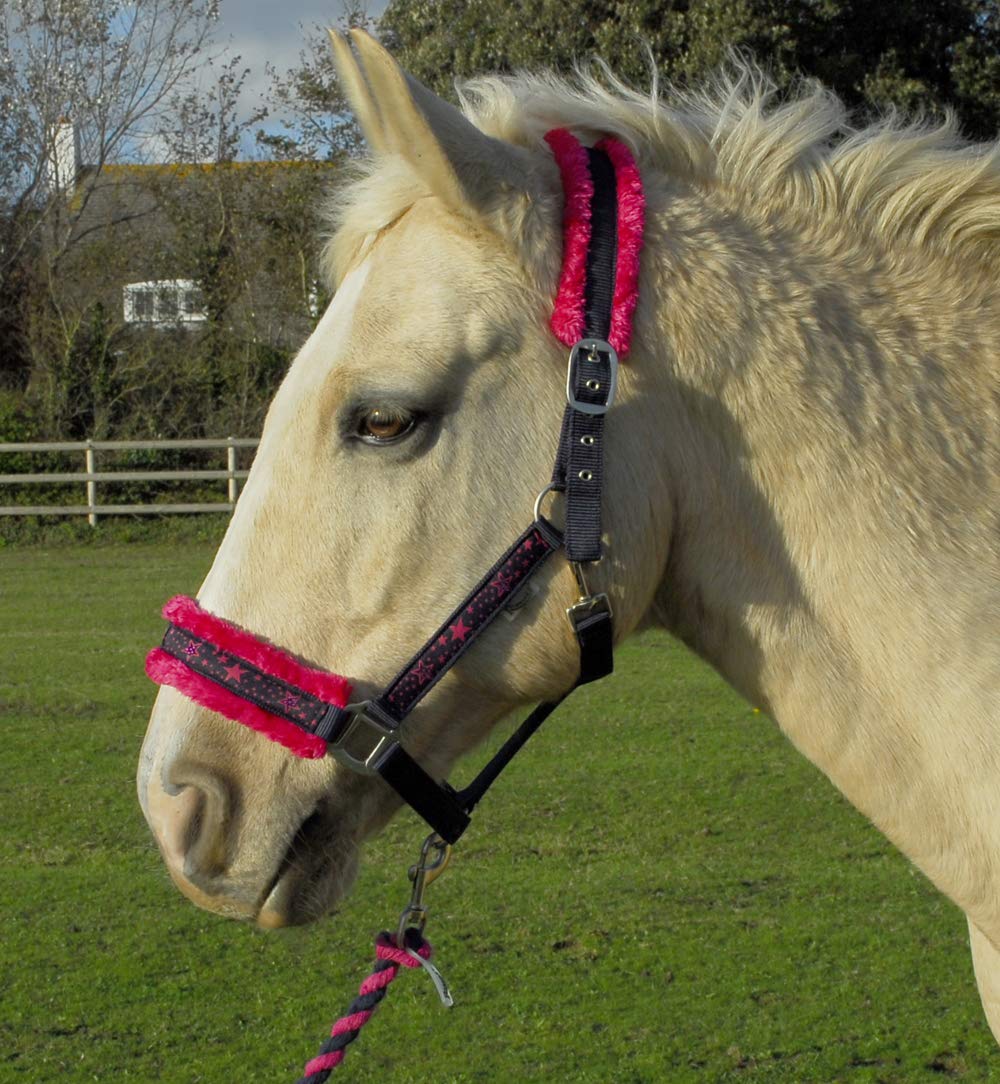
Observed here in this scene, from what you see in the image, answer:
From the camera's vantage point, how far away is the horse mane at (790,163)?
2023mm

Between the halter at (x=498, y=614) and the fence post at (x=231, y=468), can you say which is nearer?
the halter at (x=498, y=614)

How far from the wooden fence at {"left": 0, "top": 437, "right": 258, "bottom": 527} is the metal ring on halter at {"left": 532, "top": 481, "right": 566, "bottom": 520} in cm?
1766

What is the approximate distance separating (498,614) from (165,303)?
22.6 metres

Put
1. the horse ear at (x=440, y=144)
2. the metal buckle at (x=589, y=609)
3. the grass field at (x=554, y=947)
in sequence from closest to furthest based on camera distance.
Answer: the horse ear at (x=440, y=144), the metal buckle at (x=589, y=609), the grass field at (x=554, y=947)

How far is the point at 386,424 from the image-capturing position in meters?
1.85

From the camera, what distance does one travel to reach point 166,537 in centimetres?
1900

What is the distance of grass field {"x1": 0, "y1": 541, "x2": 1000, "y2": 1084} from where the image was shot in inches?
167

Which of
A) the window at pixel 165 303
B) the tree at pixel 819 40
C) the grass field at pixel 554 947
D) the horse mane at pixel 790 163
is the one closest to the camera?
the horse mane at pixel 790 163

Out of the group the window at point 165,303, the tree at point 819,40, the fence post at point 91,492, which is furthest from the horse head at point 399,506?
the window at point 165,303

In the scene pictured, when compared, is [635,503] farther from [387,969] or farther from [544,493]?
[387,969]

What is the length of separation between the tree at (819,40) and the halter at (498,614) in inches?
470

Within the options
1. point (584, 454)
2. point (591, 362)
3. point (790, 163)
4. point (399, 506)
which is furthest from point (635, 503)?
point (790, 163)

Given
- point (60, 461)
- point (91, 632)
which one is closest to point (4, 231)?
point (60, 461)

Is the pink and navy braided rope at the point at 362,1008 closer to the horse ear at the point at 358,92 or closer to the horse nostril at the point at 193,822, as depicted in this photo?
the horse nostril at the point at 193,822
